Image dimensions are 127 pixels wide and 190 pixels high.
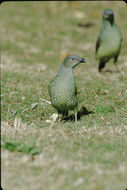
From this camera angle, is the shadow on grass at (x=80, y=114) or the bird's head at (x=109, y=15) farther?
the bird's head at (x=109, y=15)

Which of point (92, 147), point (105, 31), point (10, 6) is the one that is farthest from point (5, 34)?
point (92, 147)

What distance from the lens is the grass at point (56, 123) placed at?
3336mm

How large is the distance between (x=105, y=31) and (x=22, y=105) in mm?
3603

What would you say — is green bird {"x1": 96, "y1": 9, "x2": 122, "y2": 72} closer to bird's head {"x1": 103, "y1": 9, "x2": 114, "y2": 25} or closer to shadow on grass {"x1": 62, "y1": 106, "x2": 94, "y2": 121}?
bird's head {"x1": 103, "y1": 9, "x2": 114, "y2": 25}

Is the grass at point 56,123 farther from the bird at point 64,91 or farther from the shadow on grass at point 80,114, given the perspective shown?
the bird at point 64,91

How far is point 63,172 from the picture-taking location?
3375mm

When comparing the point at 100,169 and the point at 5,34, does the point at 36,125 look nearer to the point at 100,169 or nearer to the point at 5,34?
the point at 100,169

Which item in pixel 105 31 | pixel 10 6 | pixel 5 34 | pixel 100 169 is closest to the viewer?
pixel 100 169

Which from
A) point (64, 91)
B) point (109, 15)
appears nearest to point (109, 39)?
point (109, 15)

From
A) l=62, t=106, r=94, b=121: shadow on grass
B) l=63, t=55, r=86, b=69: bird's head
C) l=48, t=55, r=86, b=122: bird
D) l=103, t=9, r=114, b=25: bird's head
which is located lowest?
l=62, t=106, r=94, b=121: shadow on grass

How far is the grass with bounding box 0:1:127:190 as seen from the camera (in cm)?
334

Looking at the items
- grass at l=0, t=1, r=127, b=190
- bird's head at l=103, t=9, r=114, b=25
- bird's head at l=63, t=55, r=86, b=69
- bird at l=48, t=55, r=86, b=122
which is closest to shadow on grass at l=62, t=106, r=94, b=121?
grass at l=0, t=1, r=127, b=190

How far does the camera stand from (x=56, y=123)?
17.1 feet

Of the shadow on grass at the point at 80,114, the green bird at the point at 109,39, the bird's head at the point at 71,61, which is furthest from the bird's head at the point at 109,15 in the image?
the bird's head at the point at 71,61
